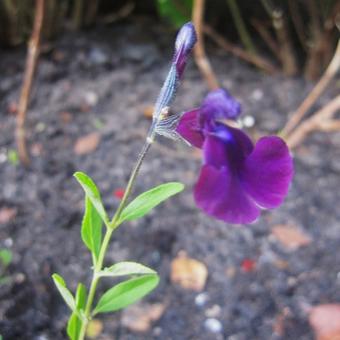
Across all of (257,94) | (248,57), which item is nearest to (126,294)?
(257,94)

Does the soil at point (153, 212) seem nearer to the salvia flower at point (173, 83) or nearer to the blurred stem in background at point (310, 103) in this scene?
the blurred stem in background at point (310, 103)

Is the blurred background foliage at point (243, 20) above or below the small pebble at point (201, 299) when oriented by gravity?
above

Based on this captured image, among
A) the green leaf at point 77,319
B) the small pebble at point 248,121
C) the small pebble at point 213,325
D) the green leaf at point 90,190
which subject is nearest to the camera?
the green leaf at point 90,190

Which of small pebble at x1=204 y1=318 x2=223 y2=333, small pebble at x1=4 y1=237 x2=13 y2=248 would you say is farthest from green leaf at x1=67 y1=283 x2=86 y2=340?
small pebble at x1=4 y1=237 x2=13 y2=248

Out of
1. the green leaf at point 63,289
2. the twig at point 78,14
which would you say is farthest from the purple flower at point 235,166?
the twig at point 78,14

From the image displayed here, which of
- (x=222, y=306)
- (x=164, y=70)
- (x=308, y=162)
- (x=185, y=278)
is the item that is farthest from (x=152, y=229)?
(x=164, y=70)

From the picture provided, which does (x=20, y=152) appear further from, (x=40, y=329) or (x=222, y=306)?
(x=222, y=306)

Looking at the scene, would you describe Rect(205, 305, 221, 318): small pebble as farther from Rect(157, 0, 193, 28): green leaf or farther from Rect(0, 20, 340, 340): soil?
Rect(157, 0, 193, 28): green leaf

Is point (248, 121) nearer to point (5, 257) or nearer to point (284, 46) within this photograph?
point (284, 46)
